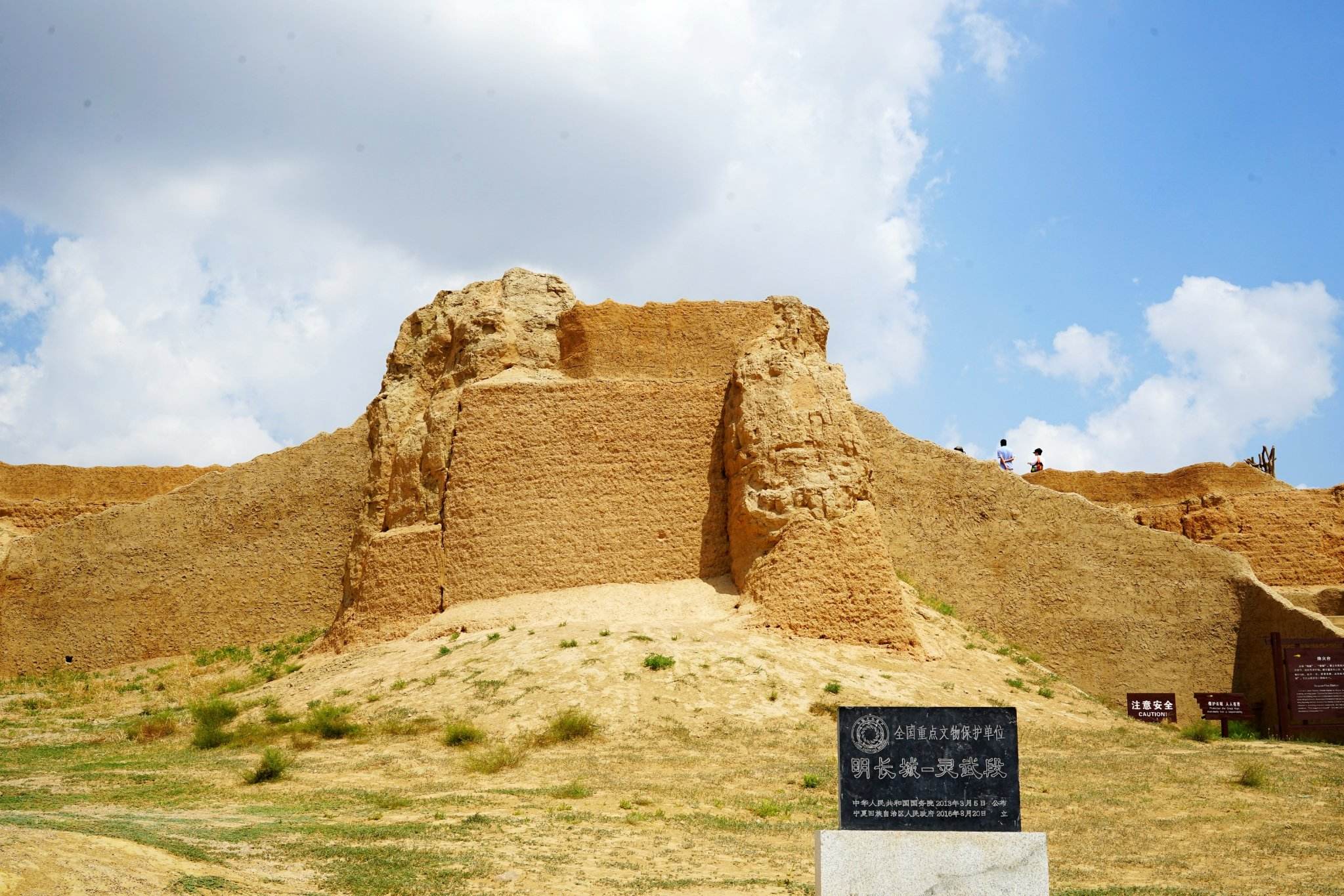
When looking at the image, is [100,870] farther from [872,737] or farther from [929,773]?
[929,773]

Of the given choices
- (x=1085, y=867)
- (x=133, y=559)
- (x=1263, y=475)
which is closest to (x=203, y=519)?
(x=133, y=559)

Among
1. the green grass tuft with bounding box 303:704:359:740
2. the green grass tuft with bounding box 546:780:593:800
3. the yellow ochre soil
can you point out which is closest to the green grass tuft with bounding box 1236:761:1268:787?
the green grass tuft with bounding box 546:780:593:800

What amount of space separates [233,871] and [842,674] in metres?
11.0

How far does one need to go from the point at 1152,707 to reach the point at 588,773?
1131 cm

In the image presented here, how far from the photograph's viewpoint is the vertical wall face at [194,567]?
25.6m

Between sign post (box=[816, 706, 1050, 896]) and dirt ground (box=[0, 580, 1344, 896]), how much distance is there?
6.60 feet

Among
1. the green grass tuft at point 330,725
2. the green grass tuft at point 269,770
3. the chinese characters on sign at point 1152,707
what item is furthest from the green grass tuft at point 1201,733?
the green grass tuft at point 269,770

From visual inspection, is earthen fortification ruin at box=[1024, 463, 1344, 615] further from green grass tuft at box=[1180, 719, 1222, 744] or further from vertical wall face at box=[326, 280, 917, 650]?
vertical wall face at box=[326, 280, 917, 650]

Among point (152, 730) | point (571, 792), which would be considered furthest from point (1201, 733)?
point (152, 730)

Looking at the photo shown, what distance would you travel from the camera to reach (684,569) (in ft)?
69.4

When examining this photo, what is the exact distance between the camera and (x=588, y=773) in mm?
13516

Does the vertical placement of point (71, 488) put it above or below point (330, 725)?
above

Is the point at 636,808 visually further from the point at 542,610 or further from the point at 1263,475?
the point at 1263,475

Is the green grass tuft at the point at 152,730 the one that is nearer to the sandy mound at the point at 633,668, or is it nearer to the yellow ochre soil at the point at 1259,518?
the sandy mound at the point at 633,668
